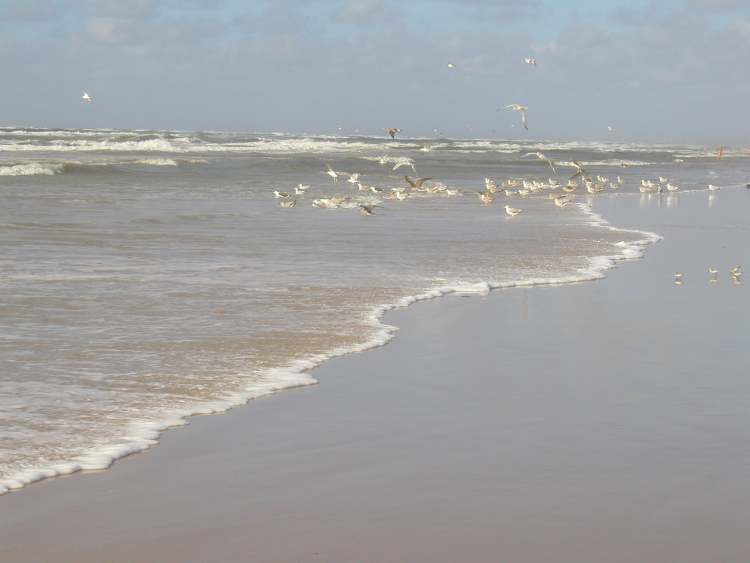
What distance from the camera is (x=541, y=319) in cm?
1030

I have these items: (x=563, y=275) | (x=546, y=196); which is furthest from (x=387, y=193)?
(x=563, y=275)

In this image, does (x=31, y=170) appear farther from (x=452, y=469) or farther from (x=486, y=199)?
(x=452, y=469)

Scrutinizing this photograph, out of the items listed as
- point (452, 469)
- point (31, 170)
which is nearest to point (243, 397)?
point (452, 469)

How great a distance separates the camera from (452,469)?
Answer: 575cm

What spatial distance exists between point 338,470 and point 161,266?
8019 mm

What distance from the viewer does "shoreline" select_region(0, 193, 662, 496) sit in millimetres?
5609

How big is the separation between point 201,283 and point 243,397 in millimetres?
4877

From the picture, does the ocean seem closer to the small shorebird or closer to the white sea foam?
the small shorebird

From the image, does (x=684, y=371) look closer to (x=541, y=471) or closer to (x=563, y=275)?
(x=541, y=471)

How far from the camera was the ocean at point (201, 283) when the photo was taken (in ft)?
22.6

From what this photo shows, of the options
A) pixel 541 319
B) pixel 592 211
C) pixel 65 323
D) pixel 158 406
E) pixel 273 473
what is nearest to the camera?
pixel 273 473

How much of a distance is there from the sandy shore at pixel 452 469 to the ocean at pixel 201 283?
17.5 inches

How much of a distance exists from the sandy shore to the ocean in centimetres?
44

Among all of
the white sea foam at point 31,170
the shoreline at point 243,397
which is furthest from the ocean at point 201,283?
the white sea foam at point 31,170
